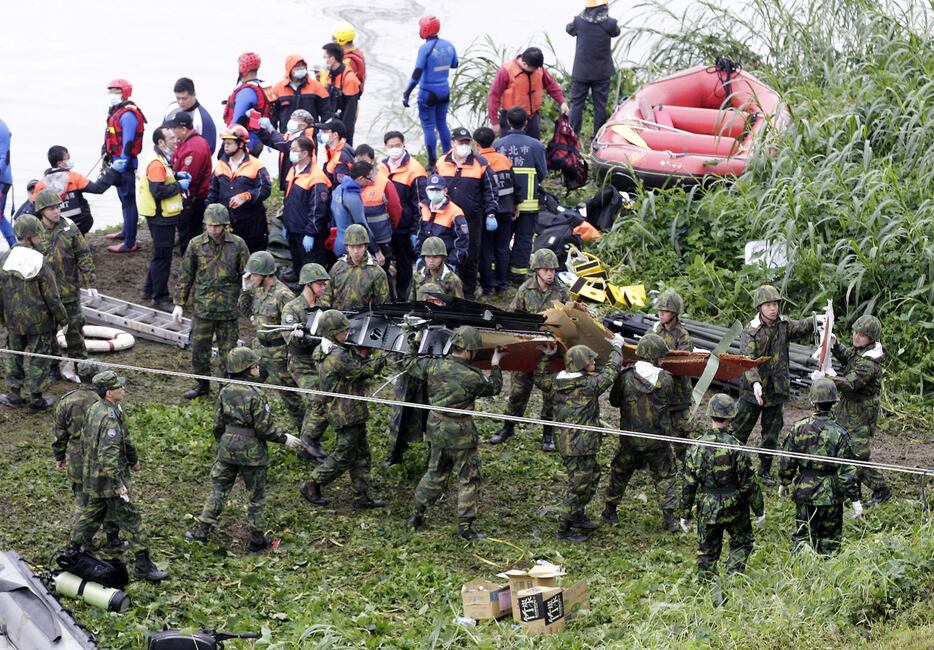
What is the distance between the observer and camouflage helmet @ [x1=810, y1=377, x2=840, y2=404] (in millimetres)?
9445

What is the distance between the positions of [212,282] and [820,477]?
535cm

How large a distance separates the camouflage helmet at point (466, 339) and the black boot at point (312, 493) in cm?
162

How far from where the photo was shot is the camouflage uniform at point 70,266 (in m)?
12.0

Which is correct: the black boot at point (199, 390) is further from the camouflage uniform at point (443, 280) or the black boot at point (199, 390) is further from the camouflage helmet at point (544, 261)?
the camouflage helmet at point (544, 261)

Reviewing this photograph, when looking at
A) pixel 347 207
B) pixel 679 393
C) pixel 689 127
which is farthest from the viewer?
pixel 689 127

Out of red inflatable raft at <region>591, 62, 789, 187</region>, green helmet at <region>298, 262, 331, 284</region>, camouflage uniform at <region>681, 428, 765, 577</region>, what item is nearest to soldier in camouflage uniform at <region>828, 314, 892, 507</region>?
camouflage uniform at <region>681, 428, 765, 577</region>

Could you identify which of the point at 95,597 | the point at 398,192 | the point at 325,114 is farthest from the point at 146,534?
the point at 325,114

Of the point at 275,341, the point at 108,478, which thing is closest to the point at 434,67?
the point at 275,341

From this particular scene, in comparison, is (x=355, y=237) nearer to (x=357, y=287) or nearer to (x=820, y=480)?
(x=357, y=287)

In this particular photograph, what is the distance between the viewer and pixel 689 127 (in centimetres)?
1714

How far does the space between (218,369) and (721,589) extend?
5.22m

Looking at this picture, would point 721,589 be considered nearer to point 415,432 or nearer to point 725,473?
point 725,473

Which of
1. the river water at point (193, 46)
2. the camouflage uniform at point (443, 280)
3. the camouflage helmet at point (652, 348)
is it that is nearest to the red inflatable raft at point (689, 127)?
the river water at point (193, 46)

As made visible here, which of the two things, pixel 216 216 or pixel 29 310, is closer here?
pixel 29 310
